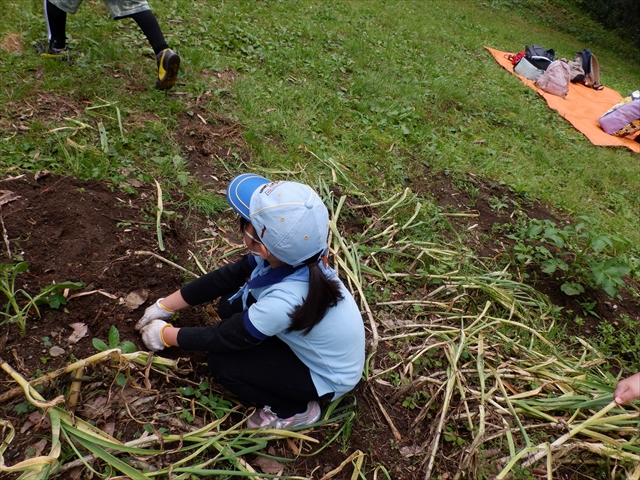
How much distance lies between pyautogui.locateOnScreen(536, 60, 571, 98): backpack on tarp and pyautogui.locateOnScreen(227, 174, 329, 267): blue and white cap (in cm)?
678

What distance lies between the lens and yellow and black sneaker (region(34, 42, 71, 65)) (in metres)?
3.64

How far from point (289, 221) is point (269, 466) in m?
1.03

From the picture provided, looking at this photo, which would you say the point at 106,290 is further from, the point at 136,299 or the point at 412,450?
the point at 412,450

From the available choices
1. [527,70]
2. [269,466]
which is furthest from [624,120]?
[269,466]

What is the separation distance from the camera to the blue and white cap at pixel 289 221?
1592mm

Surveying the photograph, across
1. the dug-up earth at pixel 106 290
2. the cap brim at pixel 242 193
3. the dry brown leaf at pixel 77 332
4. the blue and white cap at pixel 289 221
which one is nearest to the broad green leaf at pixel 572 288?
the dug-up earth at pixel 106 290

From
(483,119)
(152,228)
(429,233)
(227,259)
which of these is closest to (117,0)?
(152,228)

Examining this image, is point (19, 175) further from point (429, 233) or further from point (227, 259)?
point (429, 233)

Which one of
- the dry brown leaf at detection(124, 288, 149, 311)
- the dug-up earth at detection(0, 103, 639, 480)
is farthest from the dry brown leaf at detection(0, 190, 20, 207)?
the dry brown leaf at detection(124, 288, 149, 311)

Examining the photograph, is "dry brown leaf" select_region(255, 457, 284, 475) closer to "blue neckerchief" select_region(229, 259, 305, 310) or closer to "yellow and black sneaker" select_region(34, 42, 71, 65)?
"blue neckerchief" select_region(229, 259, 305, 310)

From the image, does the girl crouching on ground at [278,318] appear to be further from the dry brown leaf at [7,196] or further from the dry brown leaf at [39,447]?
the dry brown leaf at [7,196]

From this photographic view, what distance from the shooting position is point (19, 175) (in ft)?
8.46

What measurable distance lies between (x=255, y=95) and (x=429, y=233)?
2014 mm

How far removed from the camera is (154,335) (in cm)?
200
